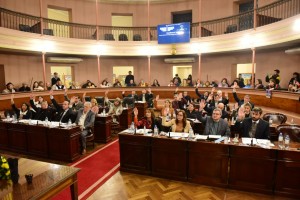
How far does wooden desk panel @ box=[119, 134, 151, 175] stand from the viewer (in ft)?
15.3

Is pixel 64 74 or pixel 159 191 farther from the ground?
pixel 64 74

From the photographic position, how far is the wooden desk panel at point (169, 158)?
4379 millimetres

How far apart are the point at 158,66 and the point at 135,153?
11.1 meters

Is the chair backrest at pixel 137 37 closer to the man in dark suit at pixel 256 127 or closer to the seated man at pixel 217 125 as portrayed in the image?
the seated man at pixel 217 125

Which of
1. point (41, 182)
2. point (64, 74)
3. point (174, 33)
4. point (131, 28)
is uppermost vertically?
point (131, 28)

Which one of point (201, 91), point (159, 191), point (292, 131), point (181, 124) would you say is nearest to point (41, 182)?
point (159, 191)

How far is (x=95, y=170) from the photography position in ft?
16.3

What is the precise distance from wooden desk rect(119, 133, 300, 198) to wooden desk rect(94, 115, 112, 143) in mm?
2158

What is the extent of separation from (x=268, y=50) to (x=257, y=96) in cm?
324

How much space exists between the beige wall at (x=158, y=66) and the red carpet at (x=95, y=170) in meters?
8.06

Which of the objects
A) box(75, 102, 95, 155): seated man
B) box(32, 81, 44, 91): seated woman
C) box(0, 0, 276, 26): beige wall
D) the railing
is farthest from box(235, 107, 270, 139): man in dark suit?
box(0, 0, 276, 26): beige wall

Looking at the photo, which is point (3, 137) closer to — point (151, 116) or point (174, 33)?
point (151, 116)

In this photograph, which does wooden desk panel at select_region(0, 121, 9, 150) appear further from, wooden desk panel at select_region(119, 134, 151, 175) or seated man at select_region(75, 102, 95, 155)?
wooden desk panel at select_region(119, 134, 151, 175)

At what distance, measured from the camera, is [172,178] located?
4488mm
